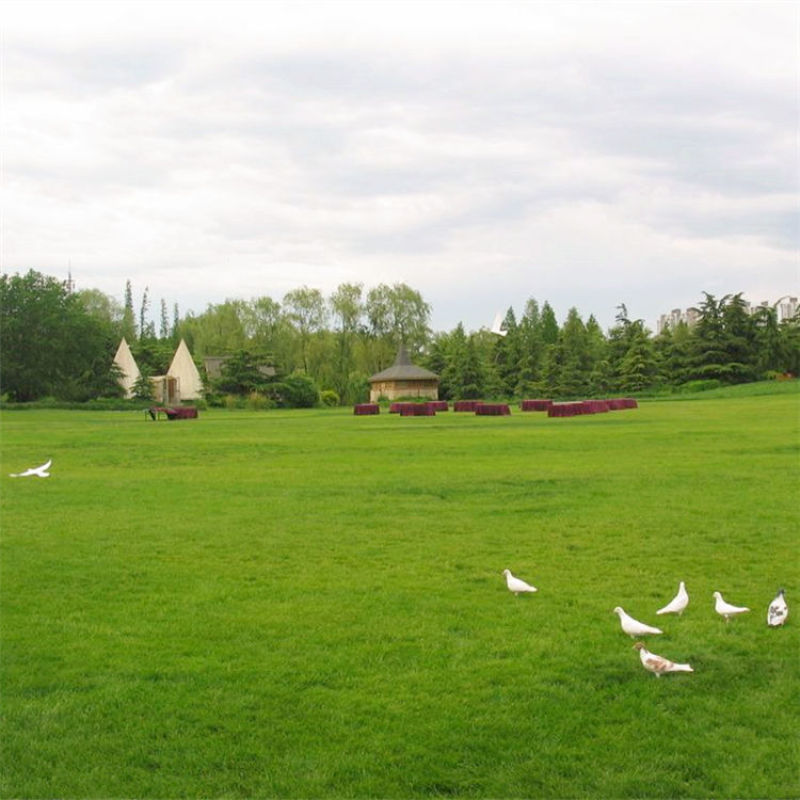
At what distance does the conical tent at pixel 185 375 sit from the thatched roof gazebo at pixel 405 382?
1333 centimetres

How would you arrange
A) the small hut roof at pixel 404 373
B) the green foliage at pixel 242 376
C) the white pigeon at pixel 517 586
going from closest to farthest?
the white pigeon at pixel 517 586
the green foliage at pixel 242 376
the small hut roof at pixel 404 373

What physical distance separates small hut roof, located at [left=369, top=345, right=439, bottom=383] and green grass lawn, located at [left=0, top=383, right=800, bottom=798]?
162 feet

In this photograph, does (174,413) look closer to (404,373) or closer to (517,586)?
(404,373)

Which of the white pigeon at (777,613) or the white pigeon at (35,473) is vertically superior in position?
the white pigeon at (35,473)

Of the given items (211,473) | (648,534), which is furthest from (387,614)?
(211,473)

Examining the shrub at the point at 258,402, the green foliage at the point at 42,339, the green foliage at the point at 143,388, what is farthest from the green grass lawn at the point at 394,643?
the green foliage at the point at 143,388

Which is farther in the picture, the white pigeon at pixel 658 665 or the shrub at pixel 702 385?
the shrub at pixel 702 385

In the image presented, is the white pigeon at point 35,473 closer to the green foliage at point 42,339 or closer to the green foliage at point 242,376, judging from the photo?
the green foliage at point 42,339

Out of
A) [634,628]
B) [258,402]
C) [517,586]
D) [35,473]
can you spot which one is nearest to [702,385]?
[258,402]

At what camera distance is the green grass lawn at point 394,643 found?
→ 4273mm

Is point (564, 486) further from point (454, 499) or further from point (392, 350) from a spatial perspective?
point (392, 350)

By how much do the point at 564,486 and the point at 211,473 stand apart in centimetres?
648

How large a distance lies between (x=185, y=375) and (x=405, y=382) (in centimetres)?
1677

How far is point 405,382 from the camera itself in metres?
62.4
